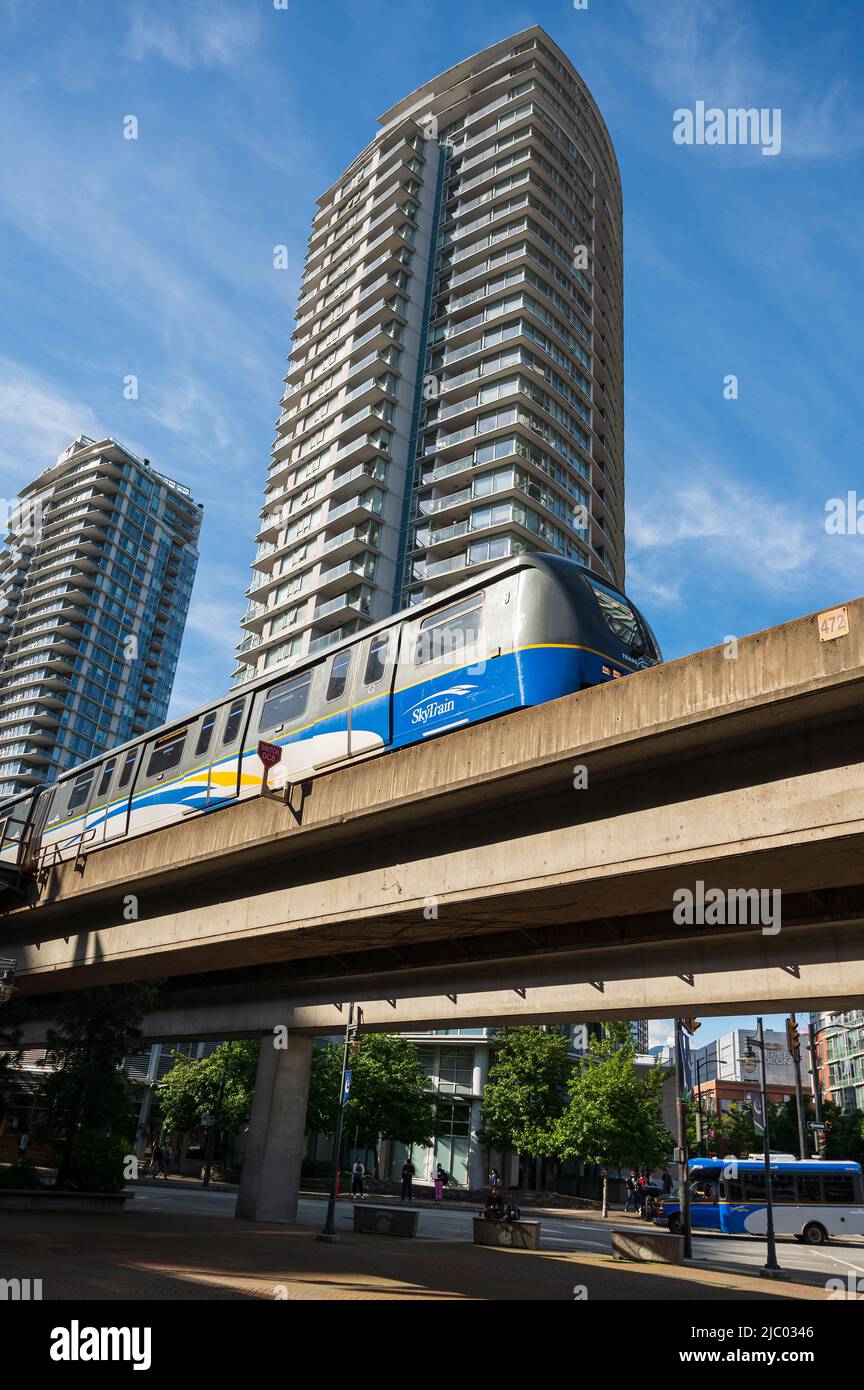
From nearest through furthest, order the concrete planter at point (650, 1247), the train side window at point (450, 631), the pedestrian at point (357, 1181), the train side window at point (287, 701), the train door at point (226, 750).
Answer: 1. the train side window at point (450, 631)
2. the train side window at point (287, 701)
3. the train door at point (226, 750)
4. the concrete planter at point (650, 1247)
5. the pedestrian at point (357, 1181)

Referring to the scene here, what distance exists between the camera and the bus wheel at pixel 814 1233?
116 ft

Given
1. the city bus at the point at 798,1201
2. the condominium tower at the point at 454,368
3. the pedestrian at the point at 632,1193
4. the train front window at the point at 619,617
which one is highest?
the condominium tower at the point at 454,368

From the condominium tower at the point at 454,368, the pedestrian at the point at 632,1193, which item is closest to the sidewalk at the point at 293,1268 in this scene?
the pedestrian at the point at 632,1193

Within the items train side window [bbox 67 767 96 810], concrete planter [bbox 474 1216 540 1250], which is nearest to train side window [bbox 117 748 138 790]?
train side window [bbox 67 767 96 810]

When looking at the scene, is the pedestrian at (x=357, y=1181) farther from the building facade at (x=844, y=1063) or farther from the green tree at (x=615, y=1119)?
the building facade at (x=844, y=1063)

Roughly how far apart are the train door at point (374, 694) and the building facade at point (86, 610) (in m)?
95.9

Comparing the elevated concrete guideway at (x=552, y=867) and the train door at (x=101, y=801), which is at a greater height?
the train door at (x=101, y=801)

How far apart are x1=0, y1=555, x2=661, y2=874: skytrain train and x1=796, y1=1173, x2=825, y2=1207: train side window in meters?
27.9

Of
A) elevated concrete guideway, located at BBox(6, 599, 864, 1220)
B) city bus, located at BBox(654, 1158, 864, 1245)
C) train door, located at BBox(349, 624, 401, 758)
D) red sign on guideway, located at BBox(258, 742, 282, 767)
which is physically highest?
train door, located at BBox(349, 624, 401, 758)

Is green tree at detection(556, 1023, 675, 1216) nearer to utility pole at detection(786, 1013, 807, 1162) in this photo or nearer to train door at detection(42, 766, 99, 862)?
utility pole at detection(786, 1013, 807, 1162)

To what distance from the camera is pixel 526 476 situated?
209ft

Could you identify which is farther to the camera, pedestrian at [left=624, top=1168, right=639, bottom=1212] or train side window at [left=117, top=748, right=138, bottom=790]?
pedestrian at [left=624, top=1168, right=639, bottom=1212]

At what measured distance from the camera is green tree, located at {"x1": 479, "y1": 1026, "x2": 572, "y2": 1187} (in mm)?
45781
